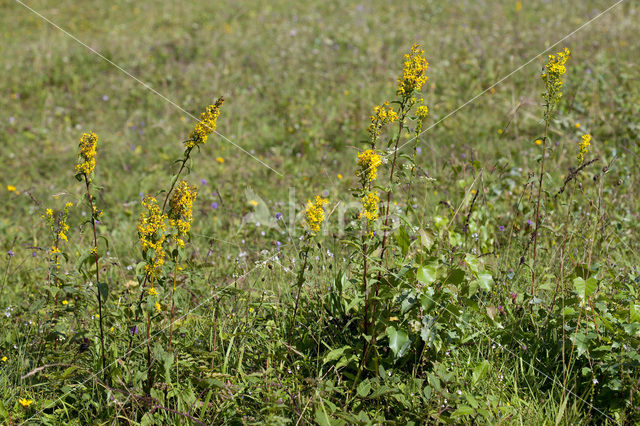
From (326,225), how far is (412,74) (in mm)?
1041

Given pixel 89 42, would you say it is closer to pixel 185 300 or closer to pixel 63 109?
pixel 63 109

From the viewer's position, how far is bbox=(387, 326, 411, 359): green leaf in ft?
7.55

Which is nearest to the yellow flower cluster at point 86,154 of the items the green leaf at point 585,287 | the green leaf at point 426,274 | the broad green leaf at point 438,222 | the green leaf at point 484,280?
the green leaf at point 426,274

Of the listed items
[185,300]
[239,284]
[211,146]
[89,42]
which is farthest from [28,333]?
[89,42]

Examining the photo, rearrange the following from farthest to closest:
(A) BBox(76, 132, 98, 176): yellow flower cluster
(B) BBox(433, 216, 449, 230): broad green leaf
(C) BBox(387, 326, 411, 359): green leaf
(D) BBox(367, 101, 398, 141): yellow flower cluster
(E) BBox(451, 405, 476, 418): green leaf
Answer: (B) BBox(433, 216, 449, 230): broad green leaf → (D) BBox(367, 101, 398, 141): yellow flower cluster → (C) BBox(387, 326, 411, 359): green leaf → (A) BBox(76, 132, 98, 176): yellow flower cluster → (E) BBox(451, 405, 476, 418): green leaf

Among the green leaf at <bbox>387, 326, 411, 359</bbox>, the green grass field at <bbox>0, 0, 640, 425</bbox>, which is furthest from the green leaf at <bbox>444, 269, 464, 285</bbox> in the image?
the green leaf at <bbox>387, 326, 411, 359</bbox>

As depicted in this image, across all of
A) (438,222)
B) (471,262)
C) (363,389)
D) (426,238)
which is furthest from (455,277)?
(438,222)

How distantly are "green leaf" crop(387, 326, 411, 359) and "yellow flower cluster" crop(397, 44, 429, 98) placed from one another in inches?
42.3

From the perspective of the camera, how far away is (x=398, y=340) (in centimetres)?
231

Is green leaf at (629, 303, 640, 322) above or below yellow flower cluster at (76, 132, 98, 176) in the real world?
below

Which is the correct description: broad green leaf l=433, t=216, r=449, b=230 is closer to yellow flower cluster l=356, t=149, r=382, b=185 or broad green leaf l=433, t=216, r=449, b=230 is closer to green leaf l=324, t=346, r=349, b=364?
yellow flower cluster l=356, t=149, r=382, b=185

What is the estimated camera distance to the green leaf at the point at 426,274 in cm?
224

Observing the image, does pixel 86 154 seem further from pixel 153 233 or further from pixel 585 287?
pixel 585 287

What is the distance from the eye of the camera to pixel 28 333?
2770mm
